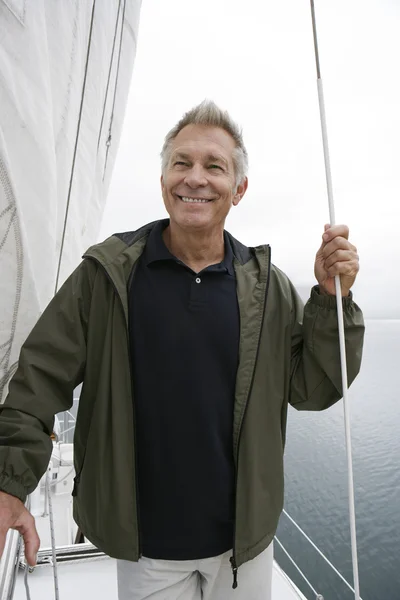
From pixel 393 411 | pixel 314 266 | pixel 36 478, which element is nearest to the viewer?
pixel 36 478

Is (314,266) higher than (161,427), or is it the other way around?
(314,266)

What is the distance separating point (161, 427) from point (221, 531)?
0.34m

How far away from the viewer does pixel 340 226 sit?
0.98 m

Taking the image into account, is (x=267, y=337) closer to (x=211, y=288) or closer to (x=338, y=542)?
(x=211, y=288)

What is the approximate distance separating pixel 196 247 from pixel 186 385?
1.32 feet

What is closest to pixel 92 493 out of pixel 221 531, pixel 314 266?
pixel 221 531

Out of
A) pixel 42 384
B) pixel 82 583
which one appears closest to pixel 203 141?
pixel 42 384

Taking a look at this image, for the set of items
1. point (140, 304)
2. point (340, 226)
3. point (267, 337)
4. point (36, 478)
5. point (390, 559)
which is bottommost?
point (390, 559)

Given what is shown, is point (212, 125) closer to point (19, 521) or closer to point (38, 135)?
point (38, 135)

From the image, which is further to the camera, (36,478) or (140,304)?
(140,304)

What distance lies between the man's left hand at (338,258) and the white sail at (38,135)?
75 cm

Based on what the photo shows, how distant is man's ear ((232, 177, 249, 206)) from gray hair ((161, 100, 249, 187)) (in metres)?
0.03

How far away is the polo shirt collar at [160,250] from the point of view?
109 centimetres

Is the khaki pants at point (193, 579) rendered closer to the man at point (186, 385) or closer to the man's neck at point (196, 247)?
the man at point (186, 385)
